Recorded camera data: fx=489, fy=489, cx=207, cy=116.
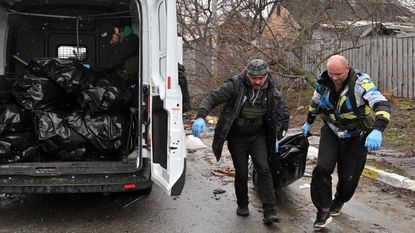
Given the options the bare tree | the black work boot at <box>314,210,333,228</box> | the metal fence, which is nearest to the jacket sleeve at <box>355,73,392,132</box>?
the black work boot at <box>314,210,333,228</box>

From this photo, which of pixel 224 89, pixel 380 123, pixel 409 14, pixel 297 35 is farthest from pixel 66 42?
pixel 409 14

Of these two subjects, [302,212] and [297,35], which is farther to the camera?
[297,35]

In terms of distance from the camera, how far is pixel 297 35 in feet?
45.2

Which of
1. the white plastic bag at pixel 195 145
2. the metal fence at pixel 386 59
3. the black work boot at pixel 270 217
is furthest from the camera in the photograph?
the metal fence at pixel 386 59

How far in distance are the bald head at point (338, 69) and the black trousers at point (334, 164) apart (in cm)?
53

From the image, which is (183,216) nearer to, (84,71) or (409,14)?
(84,71)

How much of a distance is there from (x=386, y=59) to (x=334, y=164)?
1070 centimetres

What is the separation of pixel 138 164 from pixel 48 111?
139 centimetres

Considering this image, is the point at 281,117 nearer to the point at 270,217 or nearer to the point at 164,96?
the point at 270,217

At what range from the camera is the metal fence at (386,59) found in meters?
13.3

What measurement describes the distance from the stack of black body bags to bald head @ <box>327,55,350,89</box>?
94.9 inches

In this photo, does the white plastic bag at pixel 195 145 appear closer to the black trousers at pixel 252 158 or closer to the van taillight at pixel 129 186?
the black trousers at pixel 252 158

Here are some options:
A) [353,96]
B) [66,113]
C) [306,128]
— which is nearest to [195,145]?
[66,113]

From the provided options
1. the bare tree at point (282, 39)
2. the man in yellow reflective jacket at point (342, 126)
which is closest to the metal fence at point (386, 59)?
the bare tree at point (282, 39)
